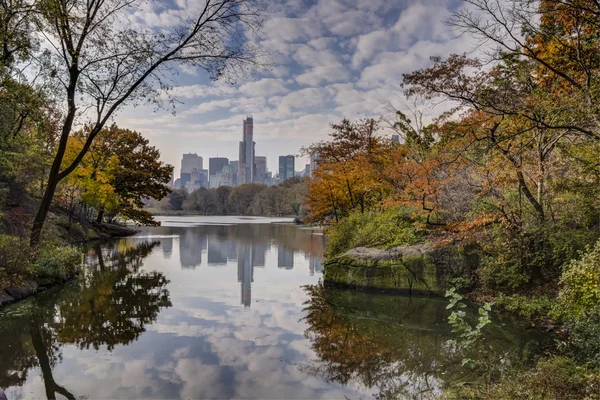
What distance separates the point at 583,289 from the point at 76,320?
10.4 meters

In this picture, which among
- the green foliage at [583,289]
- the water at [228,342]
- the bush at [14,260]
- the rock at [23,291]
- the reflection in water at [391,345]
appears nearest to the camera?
the water at [228,342]

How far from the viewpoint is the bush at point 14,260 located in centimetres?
1056

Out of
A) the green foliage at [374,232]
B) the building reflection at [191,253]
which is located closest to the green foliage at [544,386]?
the green foliage at [374,232]

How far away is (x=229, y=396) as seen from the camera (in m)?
A: 5.34

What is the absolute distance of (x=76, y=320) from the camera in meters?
8.72

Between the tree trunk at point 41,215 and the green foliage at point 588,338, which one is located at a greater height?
the tree trunk at point 41,215

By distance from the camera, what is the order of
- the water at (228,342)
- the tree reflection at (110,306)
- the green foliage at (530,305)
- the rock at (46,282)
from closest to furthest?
the water at (228,342) → the tree reflection at (110,306) → the green foliage at (530,305) → the rock at (46,282)

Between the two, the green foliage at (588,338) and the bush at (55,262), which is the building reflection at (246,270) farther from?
the green foliage at (588,338)

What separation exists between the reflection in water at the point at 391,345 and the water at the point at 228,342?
0.02m

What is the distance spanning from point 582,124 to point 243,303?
29.6 ft

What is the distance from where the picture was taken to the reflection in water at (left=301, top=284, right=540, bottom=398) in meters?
5.93

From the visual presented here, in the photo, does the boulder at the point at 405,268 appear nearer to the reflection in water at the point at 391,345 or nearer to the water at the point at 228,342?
the water at the point at 228,342

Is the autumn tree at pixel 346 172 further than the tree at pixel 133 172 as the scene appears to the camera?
No

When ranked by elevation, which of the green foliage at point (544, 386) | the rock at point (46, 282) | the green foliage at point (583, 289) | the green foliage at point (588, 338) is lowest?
the rock at point (46, 282)
